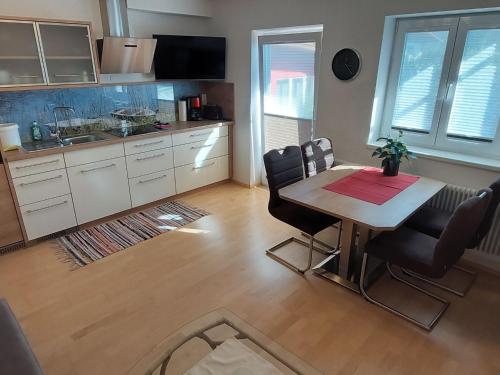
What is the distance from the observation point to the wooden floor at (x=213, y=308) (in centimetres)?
191

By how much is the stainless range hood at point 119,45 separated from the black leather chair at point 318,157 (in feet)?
6.40

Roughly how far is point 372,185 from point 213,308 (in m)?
1.46

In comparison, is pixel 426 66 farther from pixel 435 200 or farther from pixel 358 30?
pixel 435 200

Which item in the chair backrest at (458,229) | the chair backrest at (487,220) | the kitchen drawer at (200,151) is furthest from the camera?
the kitchen drawer at (200,151)

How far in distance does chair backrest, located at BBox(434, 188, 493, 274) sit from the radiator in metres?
0.68

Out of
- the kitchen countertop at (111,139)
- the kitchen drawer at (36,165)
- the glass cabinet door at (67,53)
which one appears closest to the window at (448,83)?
the kitchen countertop at (111,139)

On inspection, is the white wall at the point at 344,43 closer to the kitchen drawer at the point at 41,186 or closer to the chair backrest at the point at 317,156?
the chair backrest at the point at 317,156

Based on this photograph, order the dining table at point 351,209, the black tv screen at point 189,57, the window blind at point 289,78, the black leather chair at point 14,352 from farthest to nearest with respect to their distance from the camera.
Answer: the black tv screen at point 189,57 → the window blind at point 289,78 → the dining table at point 351,209 → the black leather chair at point 14,352

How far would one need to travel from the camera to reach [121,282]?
101 inches

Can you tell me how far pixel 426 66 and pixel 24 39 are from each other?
338 centimetres

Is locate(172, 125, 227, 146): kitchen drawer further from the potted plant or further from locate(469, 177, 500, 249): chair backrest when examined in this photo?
locate(469, 177, 500, 249): chair backrest

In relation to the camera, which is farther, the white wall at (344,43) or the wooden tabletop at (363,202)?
the white wall at (344,43)

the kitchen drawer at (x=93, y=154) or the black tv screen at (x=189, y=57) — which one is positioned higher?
the black tv screen at (x=189, y=57)

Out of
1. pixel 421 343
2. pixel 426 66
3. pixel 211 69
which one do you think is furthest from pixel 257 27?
pixel 421 343
